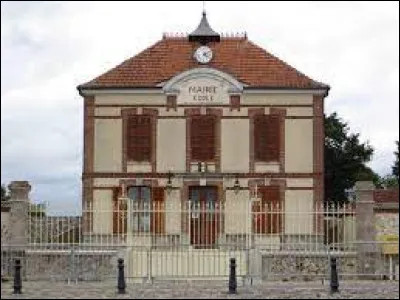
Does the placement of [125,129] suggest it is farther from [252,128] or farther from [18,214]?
[18,214]

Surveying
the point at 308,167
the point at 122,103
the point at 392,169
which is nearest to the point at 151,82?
the point at 122,103

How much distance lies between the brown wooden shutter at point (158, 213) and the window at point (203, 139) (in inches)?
76.3

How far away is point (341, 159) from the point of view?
5144 cm

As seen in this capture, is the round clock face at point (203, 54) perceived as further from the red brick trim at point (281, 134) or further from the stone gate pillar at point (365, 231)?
the stone gate pillar at point (365, 231)

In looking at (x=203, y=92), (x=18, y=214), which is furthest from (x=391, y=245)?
(x=203, y=92)

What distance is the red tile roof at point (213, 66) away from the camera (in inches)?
1379

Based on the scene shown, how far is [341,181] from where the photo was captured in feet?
166

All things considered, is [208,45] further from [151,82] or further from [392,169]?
[392,169]

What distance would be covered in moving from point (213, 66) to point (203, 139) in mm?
2980

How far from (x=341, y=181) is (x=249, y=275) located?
2855 cm

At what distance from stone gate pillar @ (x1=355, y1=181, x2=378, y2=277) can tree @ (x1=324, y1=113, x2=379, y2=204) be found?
24.9m

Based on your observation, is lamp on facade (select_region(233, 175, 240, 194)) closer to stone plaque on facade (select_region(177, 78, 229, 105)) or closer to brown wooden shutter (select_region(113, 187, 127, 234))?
stone plaque on facade (select_region(177, 78, 229, 105))

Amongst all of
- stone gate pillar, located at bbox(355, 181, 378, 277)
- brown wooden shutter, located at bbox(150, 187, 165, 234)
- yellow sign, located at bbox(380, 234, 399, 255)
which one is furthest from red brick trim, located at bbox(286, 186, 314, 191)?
yellow sign, located at bbox(380, 234, 399, 255)

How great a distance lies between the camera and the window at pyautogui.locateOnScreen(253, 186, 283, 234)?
3297cm
